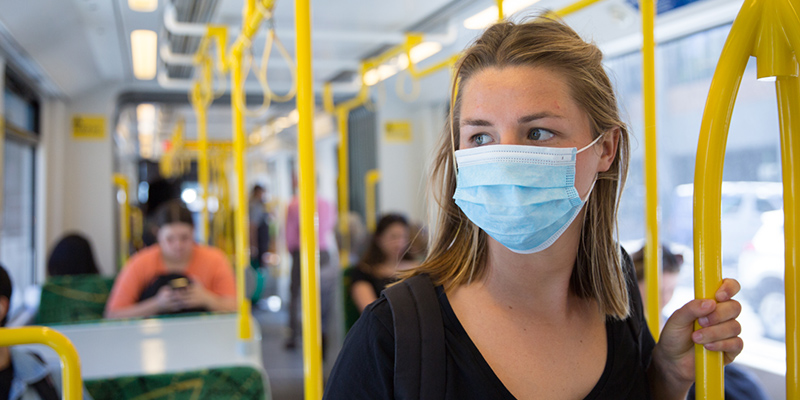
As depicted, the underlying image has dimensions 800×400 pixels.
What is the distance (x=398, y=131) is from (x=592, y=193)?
6.79 m

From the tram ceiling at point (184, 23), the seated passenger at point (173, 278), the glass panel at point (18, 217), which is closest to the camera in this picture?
the seated passenger at point (173, 278)

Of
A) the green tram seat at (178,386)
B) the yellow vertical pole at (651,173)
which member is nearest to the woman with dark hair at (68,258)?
the green tram seat at (178,386)

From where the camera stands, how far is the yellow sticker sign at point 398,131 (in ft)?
25.7

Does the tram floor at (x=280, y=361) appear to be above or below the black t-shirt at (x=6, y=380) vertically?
below

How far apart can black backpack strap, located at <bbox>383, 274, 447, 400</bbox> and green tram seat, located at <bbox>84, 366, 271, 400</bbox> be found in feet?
3.03

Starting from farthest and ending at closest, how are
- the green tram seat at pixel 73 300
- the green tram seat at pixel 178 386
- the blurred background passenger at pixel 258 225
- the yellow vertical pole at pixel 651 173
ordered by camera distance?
1. the blurred background passenger at pixel 258 225
2. the green tram seat at pixel 73 300
3. the green tram seat at pixel 178 386
4. the yellow vertical pole at pixel 651 173

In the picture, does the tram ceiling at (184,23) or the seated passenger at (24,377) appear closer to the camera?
the seated passenger at (24,377)

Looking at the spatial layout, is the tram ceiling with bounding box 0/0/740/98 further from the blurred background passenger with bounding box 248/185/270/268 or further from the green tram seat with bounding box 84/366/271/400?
the blurred background passenger with bounding box 248/185/270/268

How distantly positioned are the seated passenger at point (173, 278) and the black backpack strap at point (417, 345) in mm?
2504

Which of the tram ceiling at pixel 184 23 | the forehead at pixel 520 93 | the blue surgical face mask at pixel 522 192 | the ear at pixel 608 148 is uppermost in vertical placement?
the tram ceiling at pixel 184 23

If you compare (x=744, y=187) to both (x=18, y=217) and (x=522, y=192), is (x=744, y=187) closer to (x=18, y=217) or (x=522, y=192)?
(x=522, y=192)

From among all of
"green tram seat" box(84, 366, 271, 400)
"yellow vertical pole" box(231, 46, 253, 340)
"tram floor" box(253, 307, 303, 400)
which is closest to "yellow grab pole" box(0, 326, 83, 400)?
"green tram seat" box(84, 366, 271, 400)

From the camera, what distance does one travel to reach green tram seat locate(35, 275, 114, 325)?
3.57m

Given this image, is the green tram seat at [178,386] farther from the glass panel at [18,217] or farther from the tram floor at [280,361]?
the glass panel at [18,217]
